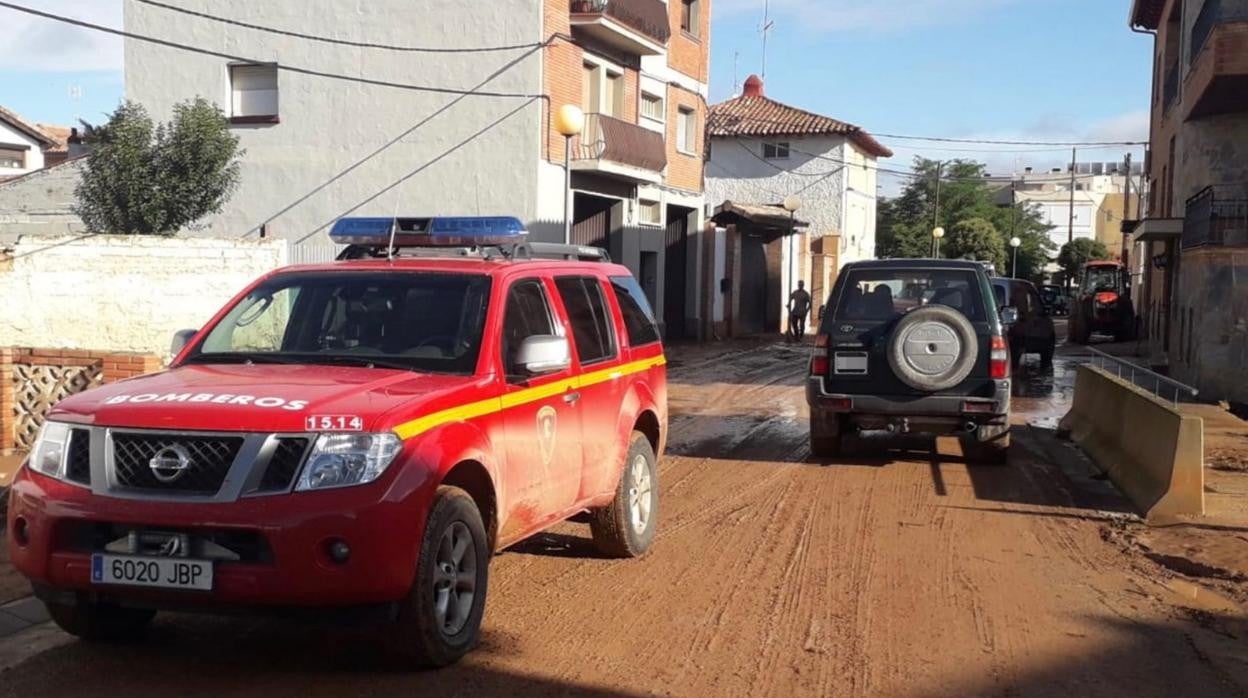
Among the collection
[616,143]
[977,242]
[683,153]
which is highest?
[683,153]

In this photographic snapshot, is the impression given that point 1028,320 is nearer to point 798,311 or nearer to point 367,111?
point 798,311

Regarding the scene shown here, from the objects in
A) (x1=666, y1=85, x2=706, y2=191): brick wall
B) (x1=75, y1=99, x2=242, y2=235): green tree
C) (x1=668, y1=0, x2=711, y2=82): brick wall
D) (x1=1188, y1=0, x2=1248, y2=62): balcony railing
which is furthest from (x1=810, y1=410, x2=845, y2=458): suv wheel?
(x1=668, y1=0, x2=711, y2=82): brick wall

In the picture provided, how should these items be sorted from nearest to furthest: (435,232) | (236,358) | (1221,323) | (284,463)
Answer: (284,463) < (236,358) < (435,232) < (1221,323)

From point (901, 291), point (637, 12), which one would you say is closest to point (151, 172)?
point (637, 12)

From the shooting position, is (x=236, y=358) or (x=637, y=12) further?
(x=637, y=12)

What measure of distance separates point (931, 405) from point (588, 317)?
5.12 m

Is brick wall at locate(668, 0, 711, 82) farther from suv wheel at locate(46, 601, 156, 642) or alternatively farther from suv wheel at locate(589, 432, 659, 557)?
suv wheel at locate(46, 601, 156, 642)

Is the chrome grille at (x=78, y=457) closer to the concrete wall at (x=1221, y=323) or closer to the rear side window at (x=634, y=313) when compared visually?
the rear side window at (x=634, y=313)

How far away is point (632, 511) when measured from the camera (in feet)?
25.5

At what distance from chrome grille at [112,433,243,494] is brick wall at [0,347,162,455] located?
651 centimetres

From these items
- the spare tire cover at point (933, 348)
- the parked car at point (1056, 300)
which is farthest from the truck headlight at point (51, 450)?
the parked car at point (1056, 300)

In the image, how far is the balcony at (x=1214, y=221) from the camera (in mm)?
19422

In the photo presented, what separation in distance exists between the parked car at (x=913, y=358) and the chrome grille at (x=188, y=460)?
25.0 ft

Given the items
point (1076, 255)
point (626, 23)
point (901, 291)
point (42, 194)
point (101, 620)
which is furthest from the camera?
point (1076, 255)
